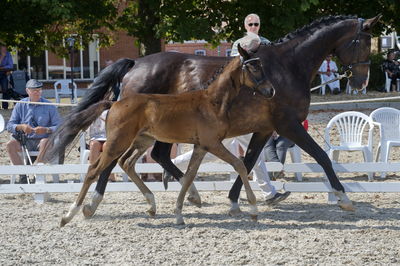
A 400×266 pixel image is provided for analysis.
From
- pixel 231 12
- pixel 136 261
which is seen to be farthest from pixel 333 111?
pixel 136 261

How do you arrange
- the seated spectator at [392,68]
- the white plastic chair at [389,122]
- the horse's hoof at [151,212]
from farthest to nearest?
the seated spectator at [392,68], the white plastic chair at [389,122], the horse's hoof at [151,212]

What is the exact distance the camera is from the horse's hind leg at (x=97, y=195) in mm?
7118

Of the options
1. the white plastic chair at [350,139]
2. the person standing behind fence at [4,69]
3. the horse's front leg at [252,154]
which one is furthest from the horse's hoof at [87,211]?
the person standing behind fence at [4,69]

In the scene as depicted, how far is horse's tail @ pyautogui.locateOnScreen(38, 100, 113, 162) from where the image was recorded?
7.15 metres

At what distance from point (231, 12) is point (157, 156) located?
985cm

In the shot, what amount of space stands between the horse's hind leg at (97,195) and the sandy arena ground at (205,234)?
103 mm

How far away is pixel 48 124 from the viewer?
959 centimetres

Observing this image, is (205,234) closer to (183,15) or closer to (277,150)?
(277,150)

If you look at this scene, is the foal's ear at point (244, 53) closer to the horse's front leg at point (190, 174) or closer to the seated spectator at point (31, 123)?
the horse's front leg at point (190, 174)

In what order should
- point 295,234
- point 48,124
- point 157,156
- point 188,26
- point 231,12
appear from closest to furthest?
point 295,234 → point 157,156 → point 48,124 → point 188,26 → point 231,12

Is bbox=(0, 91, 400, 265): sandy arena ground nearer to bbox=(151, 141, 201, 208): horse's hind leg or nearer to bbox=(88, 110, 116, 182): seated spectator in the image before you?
bbox=(151, 141, 201, 208): horse's hind leg

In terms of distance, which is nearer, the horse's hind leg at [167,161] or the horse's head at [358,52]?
the horse's head at [358,52]

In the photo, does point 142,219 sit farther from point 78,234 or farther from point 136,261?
point 136,261

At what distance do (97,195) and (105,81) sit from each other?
4.65 feet
